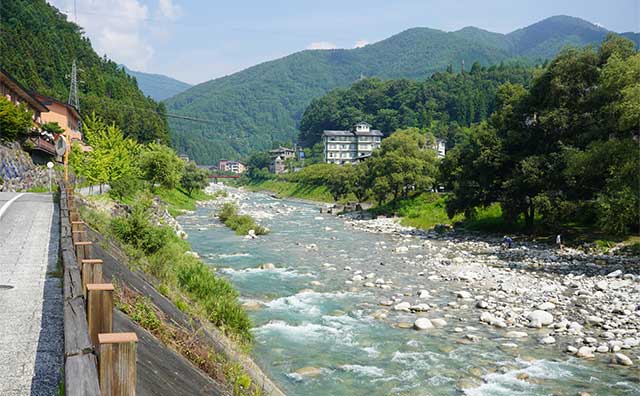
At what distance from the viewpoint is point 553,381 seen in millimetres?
11539

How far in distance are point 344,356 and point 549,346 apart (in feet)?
19.2

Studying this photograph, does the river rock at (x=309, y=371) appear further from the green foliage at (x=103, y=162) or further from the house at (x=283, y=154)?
the house at (x=283, y=154)

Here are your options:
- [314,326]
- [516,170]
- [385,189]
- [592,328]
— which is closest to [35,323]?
[314,326]

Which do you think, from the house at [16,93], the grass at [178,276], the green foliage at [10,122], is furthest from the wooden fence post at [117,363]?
the house at [16,93]

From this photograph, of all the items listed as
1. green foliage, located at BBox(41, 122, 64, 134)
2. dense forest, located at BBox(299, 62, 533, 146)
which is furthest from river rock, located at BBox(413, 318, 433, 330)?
dense forest, located at BBox(299, 62, 533, 146)

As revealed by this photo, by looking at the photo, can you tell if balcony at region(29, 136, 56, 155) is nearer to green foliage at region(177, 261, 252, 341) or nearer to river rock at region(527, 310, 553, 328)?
green foliage at region(177, 261, 252, 341)

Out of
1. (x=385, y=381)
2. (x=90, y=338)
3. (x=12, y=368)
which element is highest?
(x=90, y=338)

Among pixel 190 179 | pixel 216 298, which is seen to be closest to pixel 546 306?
pixel 216 298

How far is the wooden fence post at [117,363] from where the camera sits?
2789mm

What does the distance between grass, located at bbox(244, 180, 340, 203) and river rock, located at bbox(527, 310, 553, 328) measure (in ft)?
225

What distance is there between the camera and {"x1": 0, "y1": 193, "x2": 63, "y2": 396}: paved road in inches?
200

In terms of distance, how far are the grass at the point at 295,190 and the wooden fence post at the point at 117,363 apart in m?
81.6

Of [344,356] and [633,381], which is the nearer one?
[633,381]

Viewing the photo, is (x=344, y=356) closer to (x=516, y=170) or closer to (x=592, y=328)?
(x=592, y=328)
